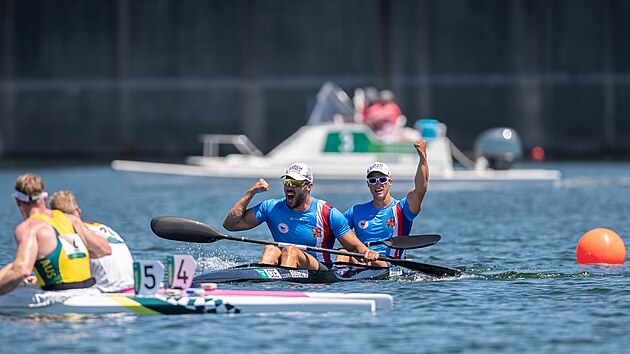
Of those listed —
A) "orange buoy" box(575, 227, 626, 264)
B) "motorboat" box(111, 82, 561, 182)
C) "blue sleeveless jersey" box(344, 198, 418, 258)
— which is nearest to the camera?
"blue sleeveless jersey" box(344, 198, 418, 258)


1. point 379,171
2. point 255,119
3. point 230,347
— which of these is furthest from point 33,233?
point 255,119

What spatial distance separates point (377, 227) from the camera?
14.6m

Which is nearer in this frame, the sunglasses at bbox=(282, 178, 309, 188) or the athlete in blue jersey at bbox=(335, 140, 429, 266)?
the sunglasses at bbox=(282, 178, 309, 188)

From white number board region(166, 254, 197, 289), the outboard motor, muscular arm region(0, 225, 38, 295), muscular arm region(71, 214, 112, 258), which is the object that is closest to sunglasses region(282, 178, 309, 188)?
white number board region(166, 254, 197, 289)

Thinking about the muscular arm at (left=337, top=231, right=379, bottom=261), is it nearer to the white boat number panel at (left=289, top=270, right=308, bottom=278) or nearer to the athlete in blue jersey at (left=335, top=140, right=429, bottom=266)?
the athlete in blue jersey at (left=335, top=140, right=429, bottom=266)

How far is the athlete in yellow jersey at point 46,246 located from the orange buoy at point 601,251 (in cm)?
698

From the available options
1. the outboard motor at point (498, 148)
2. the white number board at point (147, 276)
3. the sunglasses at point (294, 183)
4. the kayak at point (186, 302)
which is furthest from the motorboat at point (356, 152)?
the white number board at point (147, 276)

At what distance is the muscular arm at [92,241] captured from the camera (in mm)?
11156

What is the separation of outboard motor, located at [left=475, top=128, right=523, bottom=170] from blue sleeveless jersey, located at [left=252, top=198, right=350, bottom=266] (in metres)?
17.1

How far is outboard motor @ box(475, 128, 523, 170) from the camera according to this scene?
30828mm

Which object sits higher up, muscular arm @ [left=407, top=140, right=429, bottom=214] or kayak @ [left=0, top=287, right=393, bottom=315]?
muscular arm @ [left=407, top=140, right=429, bottom=214]

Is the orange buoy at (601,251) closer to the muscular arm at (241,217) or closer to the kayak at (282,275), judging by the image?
the kayak at (282,275)

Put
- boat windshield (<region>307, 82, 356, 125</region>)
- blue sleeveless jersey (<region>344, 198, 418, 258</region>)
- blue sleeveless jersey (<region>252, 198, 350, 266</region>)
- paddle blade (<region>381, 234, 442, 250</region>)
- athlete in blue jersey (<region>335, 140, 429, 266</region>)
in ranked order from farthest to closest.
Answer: boat windshield (<region>307, 82, 356, 125</region>), blue sleeveless jersey (<region>344, 198, 418, 258</region>), athlete in blue jersey (<region>335, 140, 429, 266</region>), paddle blade (<region>381, 234, 442, 250</region>), blue sleeveless jersey (<region>252, 198, 350, 266</region>)

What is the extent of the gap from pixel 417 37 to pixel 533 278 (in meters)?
31.9
